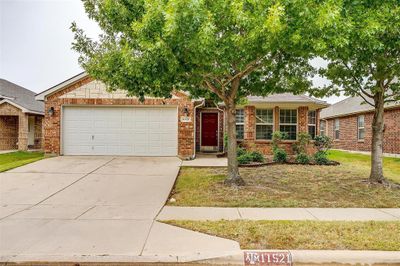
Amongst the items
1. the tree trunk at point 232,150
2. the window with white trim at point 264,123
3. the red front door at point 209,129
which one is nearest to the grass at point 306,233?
the tree trunk at point 232,150

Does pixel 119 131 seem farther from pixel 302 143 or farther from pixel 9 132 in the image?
pixel 9 132

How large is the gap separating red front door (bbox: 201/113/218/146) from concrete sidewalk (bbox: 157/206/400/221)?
440 inches

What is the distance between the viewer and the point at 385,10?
746 centimetres

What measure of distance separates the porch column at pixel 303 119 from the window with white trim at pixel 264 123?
150 centimetres

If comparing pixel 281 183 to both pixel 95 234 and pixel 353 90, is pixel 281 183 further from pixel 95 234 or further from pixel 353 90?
pixel 95 234

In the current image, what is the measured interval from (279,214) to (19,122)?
62.7ft

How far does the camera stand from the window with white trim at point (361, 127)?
21.7 meters

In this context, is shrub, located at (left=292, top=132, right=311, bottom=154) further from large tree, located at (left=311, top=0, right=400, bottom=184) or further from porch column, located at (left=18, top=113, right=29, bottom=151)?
porch column, located at (left=18, top=113, right=29, bottom=151)

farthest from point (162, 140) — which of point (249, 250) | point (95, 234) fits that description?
point (249, 250)

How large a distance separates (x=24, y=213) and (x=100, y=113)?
9.14m

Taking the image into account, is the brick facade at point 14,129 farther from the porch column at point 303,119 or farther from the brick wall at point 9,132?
the porch column at point 303,119

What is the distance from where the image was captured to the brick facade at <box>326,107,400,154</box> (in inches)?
718

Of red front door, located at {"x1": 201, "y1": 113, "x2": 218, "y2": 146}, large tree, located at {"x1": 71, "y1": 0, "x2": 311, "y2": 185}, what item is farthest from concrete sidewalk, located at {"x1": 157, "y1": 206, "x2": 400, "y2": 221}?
red front door, located at {"x1": 201, "y1": 113, "x2": 218, "y2": 146}

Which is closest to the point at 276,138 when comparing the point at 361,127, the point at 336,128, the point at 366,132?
the point at 366,132
